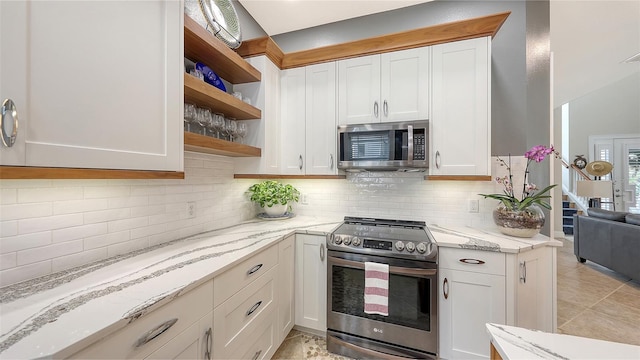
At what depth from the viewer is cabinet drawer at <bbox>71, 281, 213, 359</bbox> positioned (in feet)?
2.26

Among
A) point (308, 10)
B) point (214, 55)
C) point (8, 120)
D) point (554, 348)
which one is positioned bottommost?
point (554, 348)

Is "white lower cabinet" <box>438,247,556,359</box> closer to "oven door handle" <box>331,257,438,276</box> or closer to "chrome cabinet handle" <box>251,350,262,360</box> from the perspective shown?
"oven door handle" <box>331,257,438,276</box>

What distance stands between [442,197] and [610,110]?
6981 mm

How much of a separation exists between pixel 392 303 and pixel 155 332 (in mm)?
→ 1369

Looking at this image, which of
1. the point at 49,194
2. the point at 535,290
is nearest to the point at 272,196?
the point at 49,194

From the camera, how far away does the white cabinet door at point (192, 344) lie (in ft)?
2.84

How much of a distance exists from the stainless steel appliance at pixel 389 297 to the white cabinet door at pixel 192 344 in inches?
35.4

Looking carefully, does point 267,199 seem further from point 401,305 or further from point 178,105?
point 401,305

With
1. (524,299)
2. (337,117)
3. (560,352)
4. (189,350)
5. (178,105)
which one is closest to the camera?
(560,352)

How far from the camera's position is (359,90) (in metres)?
2.03

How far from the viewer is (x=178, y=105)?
1.19 m

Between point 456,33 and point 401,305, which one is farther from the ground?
point 456,33

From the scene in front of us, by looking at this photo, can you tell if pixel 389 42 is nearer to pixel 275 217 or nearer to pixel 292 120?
pixel 292 120

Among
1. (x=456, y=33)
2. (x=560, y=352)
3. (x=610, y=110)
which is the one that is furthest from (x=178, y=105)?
(x=610, y=110)
